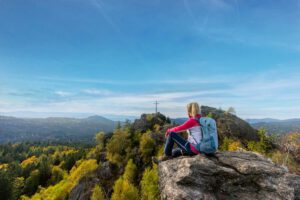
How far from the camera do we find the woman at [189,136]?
1022cm

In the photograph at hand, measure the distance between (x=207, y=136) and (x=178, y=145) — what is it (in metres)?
1.77

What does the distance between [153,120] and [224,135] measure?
136 feet

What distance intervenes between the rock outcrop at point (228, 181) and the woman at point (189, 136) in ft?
2.77

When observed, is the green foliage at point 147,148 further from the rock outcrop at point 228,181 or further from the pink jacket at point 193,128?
the rock outcrop at point 228,181

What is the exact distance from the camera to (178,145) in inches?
438

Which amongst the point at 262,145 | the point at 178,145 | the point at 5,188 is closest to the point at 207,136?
the point at 178,145

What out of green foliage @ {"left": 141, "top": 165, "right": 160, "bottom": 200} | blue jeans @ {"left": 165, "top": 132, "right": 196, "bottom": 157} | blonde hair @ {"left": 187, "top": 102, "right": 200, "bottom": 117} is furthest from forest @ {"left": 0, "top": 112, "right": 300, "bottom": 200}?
blonde hair @ {"left": 187, "top": 102, "right": 200, "bottom": 117}

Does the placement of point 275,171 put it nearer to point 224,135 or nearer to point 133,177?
point 224,135

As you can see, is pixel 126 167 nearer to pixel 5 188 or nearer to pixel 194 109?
pixel 5 188

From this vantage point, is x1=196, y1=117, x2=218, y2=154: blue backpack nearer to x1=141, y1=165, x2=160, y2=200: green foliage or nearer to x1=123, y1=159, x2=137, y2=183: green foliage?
x1=141, y1=165, x2=160, y2=200: green foliage

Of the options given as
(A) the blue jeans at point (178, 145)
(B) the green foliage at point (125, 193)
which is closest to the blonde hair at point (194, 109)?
(A) the blue jeans at point (178, 145)

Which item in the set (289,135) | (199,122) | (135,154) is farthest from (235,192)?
(135,154)

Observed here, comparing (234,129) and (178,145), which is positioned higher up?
(178,145)

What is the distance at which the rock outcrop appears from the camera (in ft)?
28.1
